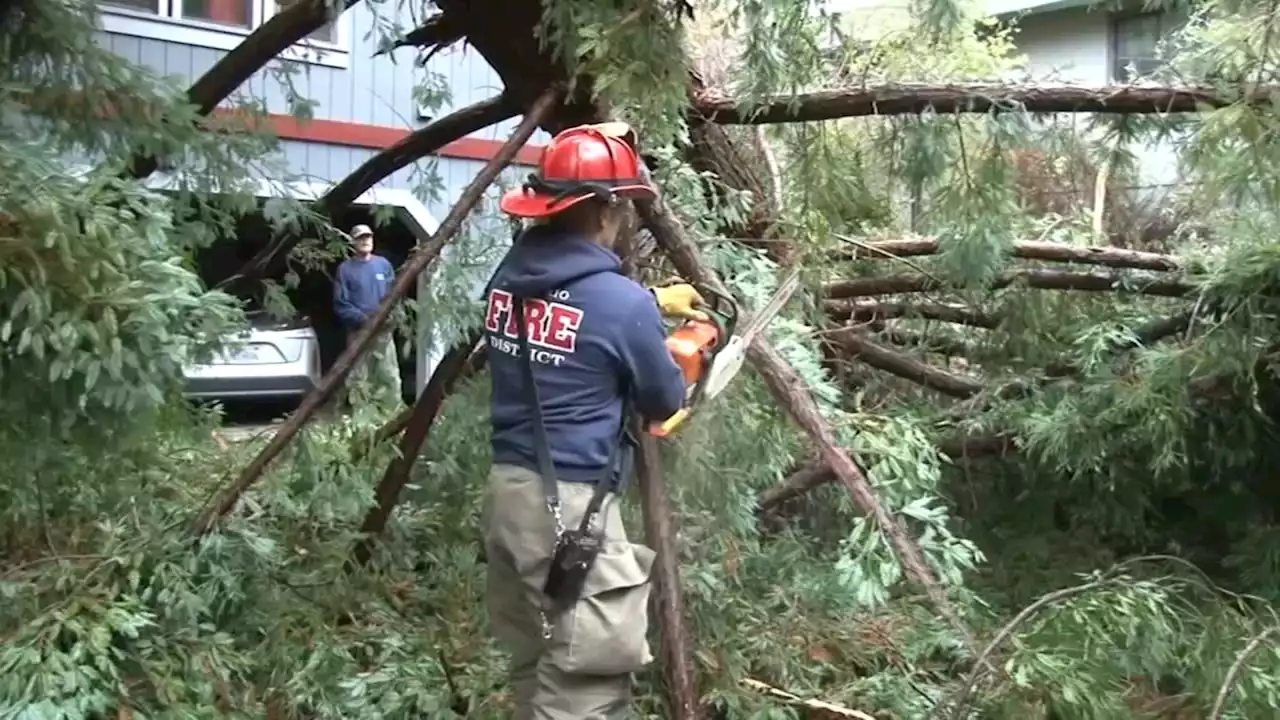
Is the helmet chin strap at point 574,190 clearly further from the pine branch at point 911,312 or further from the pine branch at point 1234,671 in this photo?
the pine branch at point 911,312

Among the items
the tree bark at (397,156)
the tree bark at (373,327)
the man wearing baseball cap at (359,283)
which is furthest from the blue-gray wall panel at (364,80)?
the tree bark at (373,327)

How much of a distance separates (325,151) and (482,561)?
5.98 meters

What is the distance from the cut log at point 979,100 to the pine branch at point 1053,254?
3.12 ft

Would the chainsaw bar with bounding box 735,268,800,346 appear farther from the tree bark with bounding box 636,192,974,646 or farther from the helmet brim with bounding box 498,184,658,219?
the helmet brim with bounding box 498,184,658,219

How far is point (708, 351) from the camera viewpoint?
9.87 feet

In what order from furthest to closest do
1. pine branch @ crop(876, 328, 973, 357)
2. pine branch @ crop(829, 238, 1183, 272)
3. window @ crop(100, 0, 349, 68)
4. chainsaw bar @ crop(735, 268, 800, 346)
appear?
window @ crop(100, 0, 349, 68) < pine branch @ crop(876, 328, 973, 357) < pine branch @ crop(829, 238, 1183, 272) < chainsaw bar @ crop(735, 268, 800, 346)

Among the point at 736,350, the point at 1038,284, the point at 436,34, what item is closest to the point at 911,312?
the point at 1038,284

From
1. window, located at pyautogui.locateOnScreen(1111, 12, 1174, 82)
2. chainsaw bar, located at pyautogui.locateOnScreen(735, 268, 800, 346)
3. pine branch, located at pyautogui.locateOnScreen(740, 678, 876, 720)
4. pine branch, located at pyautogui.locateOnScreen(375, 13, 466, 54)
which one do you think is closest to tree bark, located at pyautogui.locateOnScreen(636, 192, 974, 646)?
chainsaw bar, located at pyautogui.locateOnScreen(735, 268, 800, 346)

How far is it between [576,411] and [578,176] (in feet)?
1.70

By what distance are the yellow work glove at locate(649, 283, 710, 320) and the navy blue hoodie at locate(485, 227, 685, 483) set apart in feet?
0.65

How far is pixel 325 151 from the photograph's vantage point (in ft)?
31.3

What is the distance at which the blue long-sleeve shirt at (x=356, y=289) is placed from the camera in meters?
5.76

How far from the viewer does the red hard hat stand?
8.97 ft

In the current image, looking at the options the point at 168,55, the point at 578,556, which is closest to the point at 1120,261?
the point at 578,556
